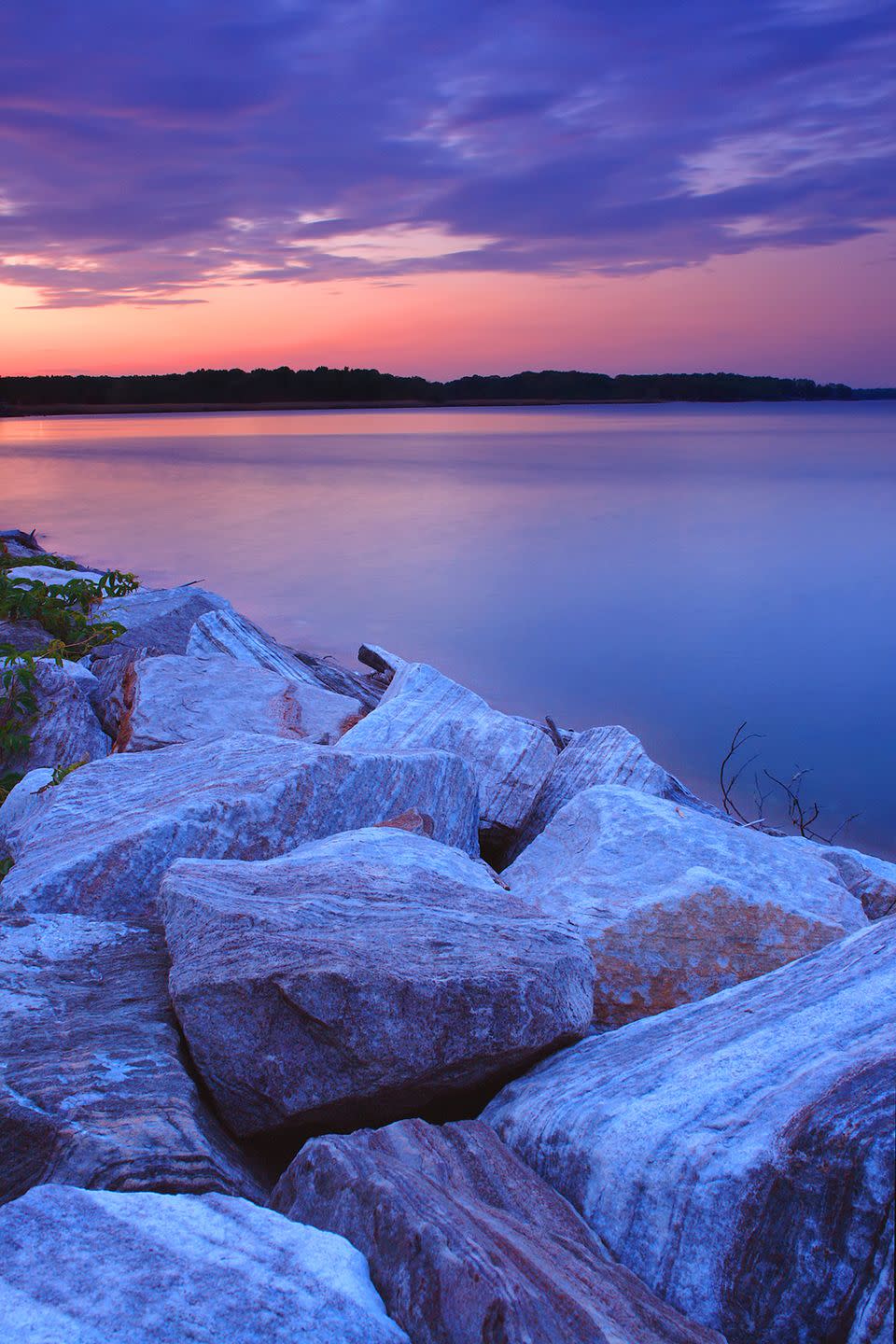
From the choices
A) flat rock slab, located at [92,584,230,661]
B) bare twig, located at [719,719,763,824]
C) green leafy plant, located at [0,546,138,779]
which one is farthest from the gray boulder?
bare twig, located at [719,719,763,824]

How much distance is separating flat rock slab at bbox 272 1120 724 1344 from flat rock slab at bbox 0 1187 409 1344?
87 mm

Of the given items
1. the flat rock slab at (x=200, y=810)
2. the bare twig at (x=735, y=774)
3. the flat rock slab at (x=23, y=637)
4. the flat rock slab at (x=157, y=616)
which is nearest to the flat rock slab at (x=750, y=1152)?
the flat rock slab at (x=200, y=810)

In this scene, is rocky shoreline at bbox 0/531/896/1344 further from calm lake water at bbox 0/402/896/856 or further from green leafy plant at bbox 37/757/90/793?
calm lake water at bbox 0/402/896/856

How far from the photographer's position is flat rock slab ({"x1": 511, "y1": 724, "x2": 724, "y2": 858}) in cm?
546

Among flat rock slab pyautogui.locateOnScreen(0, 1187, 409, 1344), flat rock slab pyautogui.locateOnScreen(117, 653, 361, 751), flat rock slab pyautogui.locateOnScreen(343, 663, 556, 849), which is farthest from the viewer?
flat rock slab pyautogui.locateOnScreen(117, 653, 361, 751)

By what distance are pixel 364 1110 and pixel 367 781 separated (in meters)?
1.78

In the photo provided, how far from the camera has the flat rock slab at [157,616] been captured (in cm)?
727

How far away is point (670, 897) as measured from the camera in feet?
12.2

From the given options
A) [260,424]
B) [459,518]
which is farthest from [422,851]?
[260,424]

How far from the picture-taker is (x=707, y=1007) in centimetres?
293

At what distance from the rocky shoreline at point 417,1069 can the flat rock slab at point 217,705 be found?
66cm

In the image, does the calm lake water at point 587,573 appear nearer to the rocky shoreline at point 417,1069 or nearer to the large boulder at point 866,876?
the large boulder at point 866,876

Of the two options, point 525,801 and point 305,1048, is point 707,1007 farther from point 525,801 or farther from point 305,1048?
point 525,801

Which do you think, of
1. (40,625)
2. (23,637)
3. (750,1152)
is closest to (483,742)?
(750,1152)
